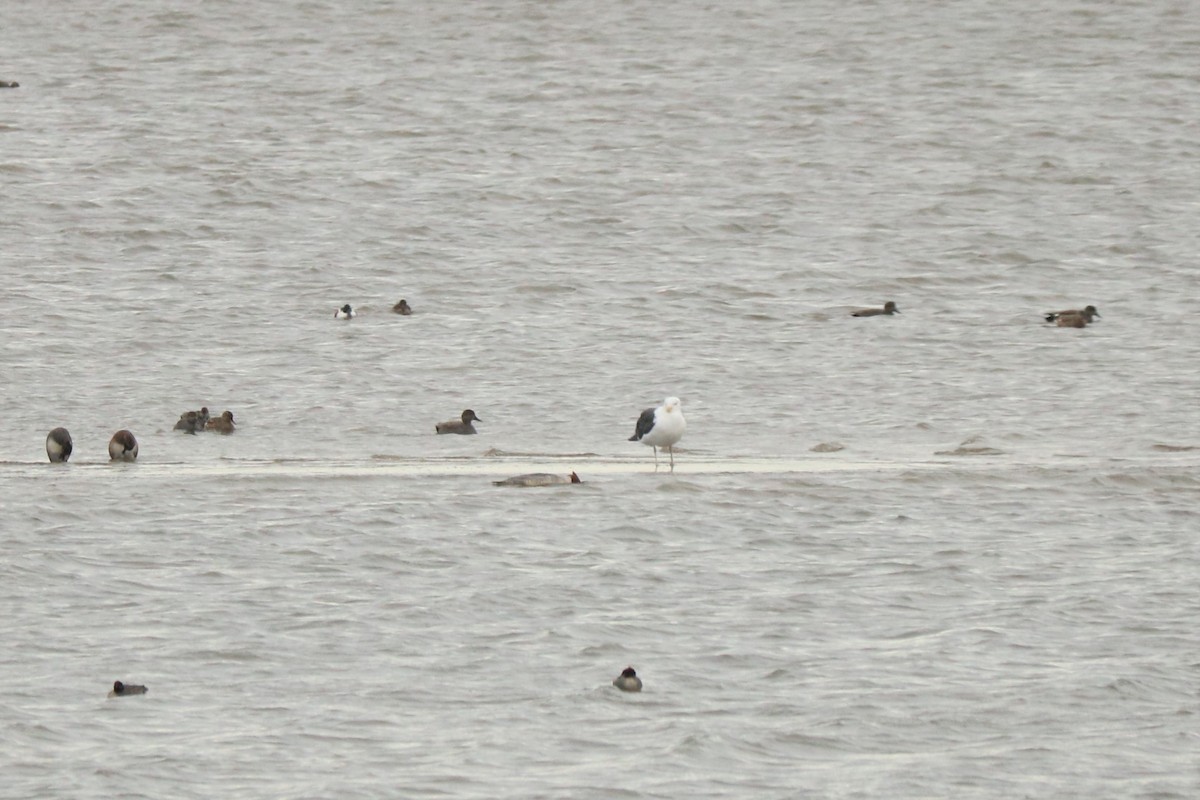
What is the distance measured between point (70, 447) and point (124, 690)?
718 cm

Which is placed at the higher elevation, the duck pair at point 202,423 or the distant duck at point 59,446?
the distant duck at point 59,446

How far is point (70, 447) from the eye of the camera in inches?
737

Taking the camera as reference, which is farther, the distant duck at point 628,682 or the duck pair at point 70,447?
the duck pair at point 70,447

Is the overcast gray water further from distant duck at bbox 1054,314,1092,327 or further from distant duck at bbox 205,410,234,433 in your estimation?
distant duck at bbox 205,410,234,433

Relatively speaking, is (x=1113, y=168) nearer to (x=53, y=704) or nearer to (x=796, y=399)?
(x=796, y=399)

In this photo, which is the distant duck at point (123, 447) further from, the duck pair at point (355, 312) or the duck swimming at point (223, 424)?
the duck pair at point (355, 312)

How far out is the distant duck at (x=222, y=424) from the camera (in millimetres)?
20734

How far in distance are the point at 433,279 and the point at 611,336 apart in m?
4.51

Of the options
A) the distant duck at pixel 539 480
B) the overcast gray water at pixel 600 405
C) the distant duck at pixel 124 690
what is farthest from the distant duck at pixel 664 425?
the distant duck at pixel 124 690

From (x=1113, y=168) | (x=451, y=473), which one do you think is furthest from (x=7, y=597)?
(x=1113, y=168)

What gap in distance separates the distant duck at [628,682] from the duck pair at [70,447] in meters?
7.81

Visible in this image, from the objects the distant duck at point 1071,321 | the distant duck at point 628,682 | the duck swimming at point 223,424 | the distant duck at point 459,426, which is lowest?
the distant duck at point 1071,321

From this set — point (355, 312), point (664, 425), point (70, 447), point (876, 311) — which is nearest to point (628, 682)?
point (664, 425)

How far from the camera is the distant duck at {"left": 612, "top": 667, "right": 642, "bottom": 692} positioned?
476 inches
